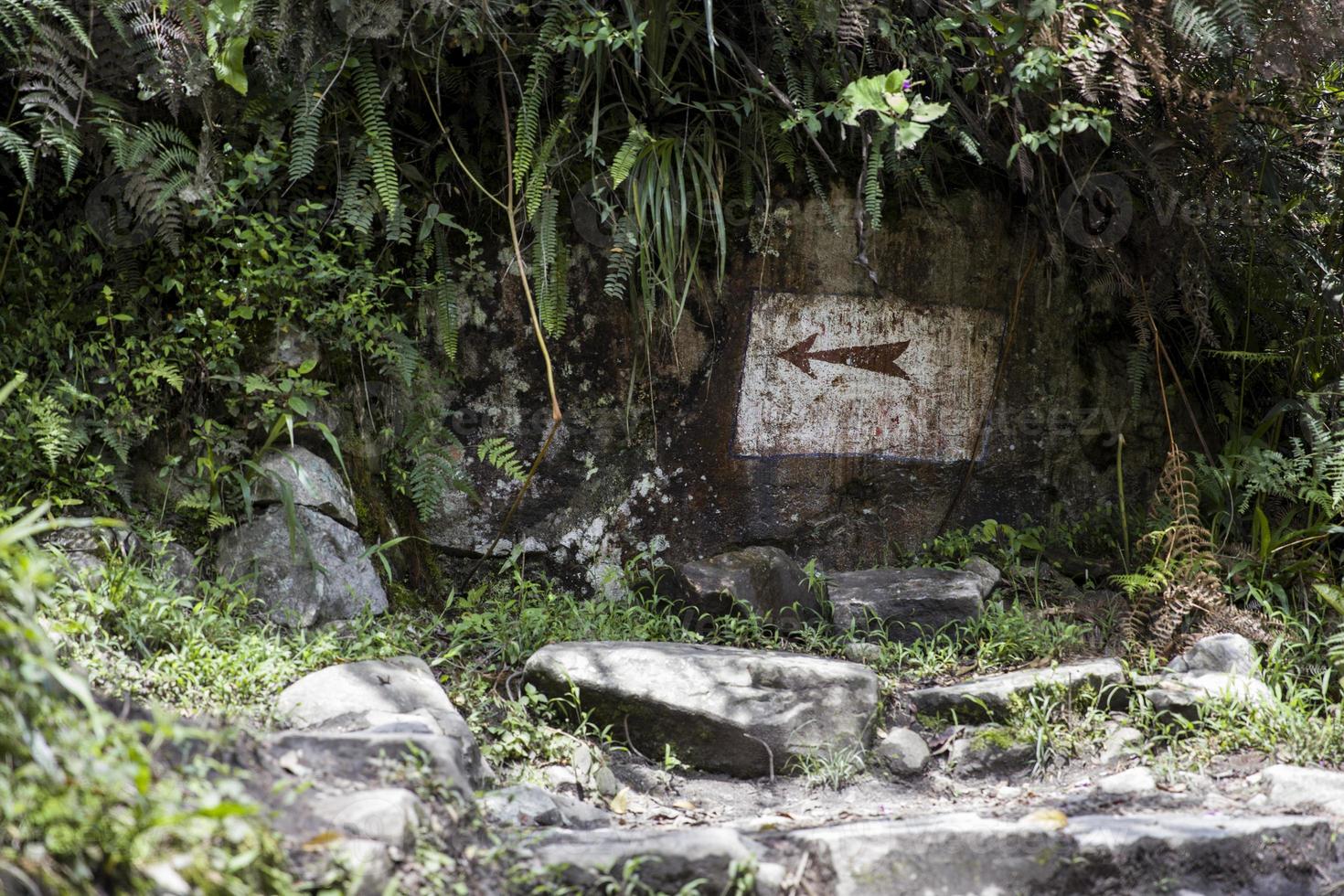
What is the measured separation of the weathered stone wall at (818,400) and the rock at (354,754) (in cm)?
170

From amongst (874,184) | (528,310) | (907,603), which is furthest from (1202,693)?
(528,310)

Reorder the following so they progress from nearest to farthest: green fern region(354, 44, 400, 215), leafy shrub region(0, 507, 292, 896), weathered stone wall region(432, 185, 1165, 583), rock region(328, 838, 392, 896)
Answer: leafy shrub region(0, 507, 292, 896) → rock region(328, 838, 392, 896) → green fern region(354, 44, 400, 215) → weathered stone wall region(432, 185, 1165, 583)

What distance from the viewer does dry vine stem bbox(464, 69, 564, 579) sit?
11.8 feet

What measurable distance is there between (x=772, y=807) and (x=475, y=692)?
0.93m

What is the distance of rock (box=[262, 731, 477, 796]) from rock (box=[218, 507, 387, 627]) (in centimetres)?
111

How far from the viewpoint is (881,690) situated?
3318 millimetres

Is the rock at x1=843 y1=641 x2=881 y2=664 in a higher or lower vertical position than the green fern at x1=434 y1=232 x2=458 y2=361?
lower

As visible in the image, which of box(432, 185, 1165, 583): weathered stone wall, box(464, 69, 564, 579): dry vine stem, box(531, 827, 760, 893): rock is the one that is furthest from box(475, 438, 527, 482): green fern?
box(531, 827, 760, 893): rock

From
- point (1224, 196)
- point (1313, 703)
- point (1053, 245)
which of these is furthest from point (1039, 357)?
point (1313, 703)

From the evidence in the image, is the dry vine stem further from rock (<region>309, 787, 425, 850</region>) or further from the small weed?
rock (<region>309, 787, 425, 850</region>)

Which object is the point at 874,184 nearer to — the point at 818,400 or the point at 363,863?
the point at 818,400

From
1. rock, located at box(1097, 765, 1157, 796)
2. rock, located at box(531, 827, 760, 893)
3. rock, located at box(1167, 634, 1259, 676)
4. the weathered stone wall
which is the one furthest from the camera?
the weathered stone wall

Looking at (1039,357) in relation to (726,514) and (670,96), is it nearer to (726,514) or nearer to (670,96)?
(726,514)

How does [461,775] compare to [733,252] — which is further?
[733,252]
